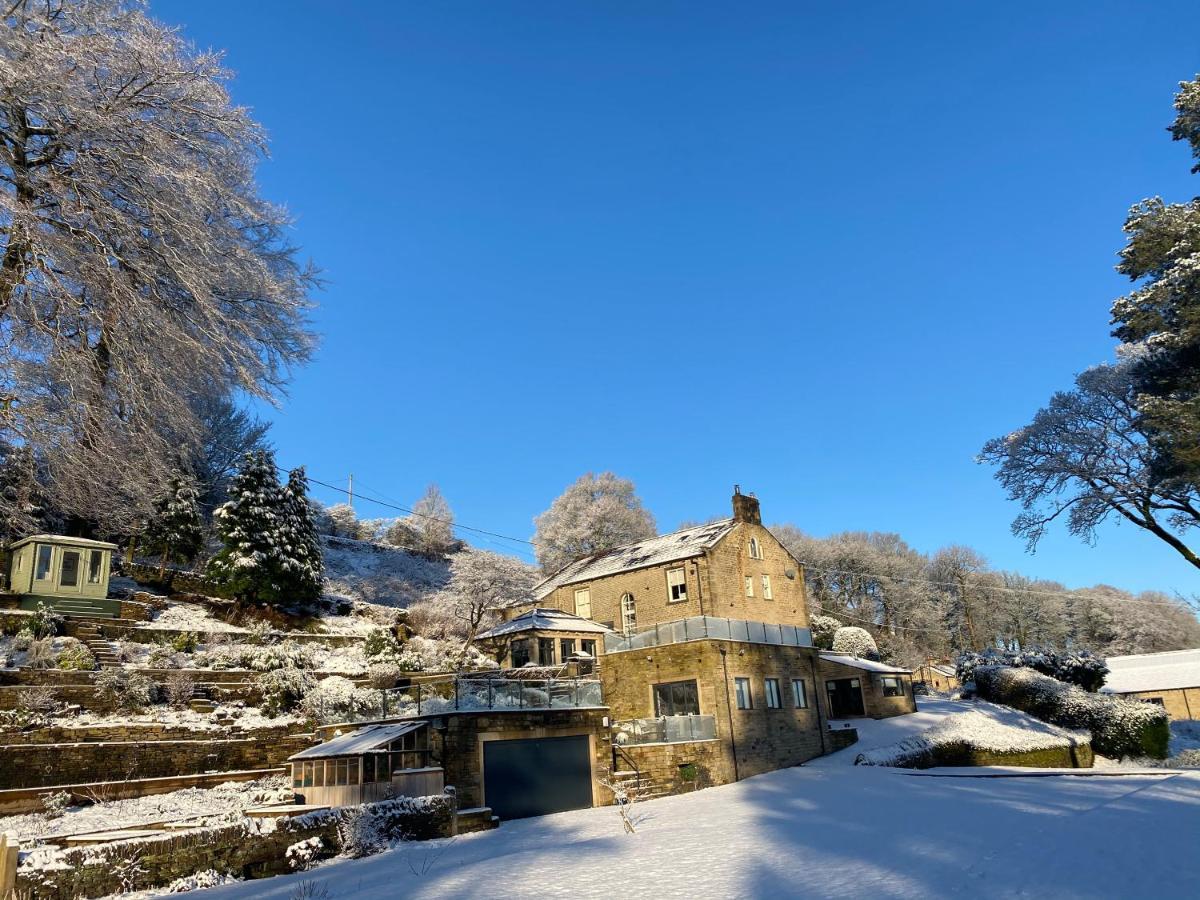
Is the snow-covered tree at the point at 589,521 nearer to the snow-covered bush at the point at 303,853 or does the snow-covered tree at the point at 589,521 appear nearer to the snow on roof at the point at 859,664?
the snow on roof at the point at 859,664

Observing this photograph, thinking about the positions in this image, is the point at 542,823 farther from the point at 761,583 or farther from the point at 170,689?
the point at 761,583

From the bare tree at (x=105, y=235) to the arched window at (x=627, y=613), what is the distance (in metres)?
23.3

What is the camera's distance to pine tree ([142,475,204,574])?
1295 inches

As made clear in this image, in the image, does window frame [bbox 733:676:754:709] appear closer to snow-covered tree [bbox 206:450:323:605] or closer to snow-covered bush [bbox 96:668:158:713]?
snow-covered bush [bbox 96:668:158:713]

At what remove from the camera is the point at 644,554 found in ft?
110

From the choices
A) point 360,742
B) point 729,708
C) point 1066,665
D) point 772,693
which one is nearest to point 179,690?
point 360,742

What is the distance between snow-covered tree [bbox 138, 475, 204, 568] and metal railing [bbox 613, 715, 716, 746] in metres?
21.8

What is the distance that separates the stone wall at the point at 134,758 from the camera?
15.7 metres

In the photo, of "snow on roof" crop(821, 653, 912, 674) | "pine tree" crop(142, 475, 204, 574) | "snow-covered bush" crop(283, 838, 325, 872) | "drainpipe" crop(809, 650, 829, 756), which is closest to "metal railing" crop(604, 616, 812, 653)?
"drainpipe" crop(809, 650, 829, 756)

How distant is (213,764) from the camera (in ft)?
60.2

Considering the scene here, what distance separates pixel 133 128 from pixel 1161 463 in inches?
963

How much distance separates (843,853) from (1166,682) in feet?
145

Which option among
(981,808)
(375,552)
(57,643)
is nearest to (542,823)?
(981,808)

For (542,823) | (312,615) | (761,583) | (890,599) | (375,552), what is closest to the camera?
(542,823)
